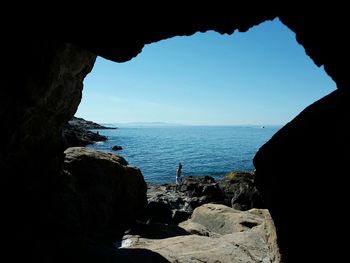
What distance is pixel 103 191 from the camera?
1659 cm

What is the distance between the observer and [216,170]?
59.7 meters

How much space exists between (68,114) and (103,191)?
495 centimetres

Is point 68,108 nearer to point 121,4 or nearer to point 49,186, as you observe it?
point 49,186

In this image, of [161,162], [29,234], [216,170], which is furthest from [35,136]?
[161,162]

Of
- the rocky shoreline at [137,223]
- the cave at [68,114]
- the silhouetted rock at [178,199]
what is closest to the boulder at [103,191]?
the rocky shoreline at [137,223]

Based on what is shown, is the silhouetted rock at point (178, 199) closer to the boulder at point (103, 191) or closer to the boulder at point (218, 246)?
the boulder at point (103, 191)

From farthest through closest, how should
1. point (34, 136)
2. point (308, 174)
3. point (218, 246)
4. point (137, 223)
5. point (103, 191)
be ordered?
point (137, 223), point (103, 191), point (218, 246), point (34, 136), point (308, 174)

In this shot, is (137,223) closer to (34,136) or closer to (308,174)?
(34,136)

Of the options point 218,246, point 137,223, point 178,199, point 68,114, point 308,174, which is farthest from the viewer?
point 178,199

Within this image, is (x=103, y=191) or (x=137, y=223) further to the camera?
(x=137, y=223)

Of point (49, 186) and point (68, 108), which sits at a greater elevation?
point (68, 108)

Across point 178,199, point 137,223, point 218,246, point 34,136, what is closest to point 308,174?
point 218,246

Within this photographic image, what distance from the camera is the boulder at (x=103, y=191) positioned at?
15.3 meters

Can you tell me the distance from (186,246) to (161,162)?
189 ft
